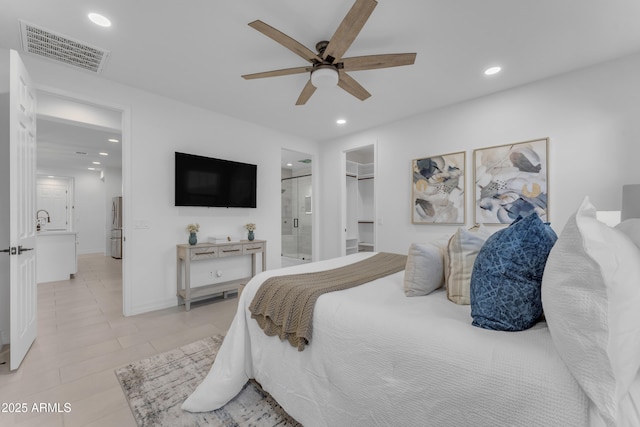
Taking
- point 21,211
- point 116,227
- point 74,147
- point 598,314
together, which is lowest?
point 116,227

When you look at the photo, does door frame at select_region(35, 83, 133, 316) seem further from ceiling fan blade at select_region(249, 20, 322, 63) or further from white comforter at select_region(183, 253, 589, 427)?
ceiling fan blade at select_region(249, 20, 322, 63)

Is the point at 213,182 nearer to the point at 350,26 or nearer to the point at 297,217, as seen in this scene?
the point at 350,26

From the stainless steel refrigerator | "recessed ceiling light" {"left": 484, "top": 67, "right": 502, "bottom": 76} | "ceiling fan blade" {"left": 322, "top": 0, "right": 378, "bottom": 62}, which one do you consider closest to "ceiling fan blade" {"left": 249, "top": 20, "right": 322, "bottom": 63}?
"ceiling fan blade" {"left": 322, "top": 0, "right": 378, "bottom": 62}

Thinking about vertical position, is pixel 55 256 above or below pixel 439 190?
below

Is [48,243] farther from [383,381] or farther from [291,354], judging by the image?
[383,381]

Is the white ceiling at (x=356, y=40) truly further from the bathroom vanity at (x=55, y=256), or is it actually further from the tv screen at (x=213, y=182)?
the bathroom vanity at (x=55, y=256)

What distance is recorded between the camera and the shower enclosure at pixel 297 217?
258 inches

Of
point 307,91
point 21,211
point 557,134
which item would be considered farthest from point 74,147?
point 557,134

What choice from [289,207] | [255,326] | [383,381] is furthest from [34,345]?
[289,207]

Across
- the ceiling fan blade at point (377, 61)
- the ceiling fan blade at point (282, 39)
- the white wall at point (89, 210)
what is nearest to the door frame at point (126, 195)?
the ceiling fan blade at point (282, 39)

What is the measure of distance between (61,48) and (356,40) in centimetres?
264

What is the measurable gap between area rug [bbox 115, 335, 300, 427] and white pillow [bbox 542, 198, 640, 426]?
1394 millimetres

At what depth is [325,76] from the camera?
2.18m

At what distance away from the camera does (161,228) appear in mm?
3355
